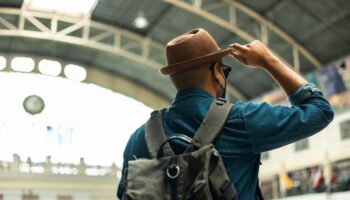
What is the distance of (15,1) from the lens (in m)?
16.8

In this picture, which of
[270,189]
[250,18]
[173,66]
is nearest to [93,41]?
[250,18]

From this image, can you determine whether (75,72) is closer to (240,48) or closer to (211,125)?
(240,48)

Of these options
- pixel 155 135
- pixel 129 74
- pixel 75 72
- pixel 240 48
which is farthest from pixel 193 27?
pixel 155 135

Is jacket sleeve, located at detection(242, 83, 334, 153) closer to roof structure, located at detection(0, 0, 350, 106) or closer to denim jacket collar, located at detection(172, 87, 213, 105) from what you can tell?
denim jacket collar, located at detection(172, 87, 213, 105)

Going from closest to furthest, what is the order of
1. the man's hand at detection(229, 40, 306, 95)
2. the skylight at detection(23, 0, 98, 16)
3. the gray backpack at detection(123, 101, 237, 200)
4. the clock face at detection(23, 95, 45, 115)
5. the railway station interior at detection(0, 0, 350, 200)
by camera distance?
1. the gray backpack at detection(123, 101, 237, 200)
2. the man's hand at detection(229, 40, 306, 95)
3. the railway station interior at detection(0, 0, 350, 200)
4. the skylight at detection(23, 0, 98, 16)
5. the clock face at detection(23, 95, 45, 115)

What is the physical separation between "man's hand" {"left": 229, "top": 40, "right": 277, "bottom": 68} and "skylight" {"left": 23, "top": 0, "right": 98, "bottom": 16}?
15249mm

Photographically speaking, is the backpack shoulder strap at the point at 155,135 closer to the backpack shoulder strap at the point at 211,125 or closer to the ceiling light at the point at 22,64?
the backpack shoulder strap at the point at 211,125

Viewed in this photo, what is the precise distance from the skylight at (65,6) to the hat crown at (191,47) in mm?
15193

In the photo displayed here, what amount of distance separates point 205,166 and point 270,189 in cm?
1617

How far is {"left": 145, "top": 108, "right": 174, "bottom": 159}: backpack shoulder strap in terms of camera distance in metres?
1.86

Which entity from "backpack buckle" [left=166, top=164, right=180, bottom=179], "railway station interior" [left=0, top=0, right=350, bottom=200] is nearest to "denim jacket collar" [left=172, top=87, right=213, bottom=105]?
"backpack buckle" [left=166, top=164, right=180, bottom=179]

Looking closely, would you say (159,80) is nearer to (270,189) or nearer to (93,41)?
(93,41)

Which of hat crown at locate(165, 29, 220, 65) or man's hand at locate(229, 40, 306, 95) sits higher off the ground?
hat crown at locate(165, 29, 220, 65)

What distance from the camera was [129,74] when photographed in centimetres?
2273
